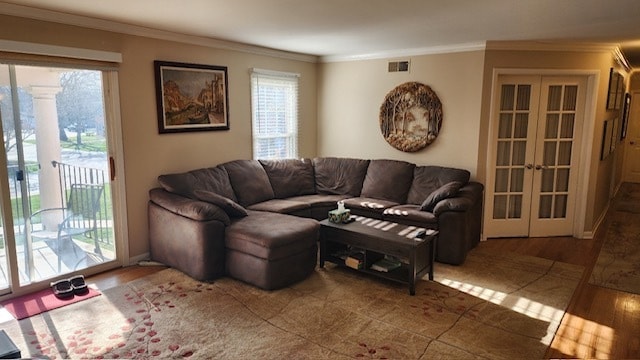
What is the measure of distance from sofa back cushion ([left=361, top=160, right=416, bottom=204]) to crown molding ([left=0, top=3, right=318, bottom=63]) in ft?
6.54

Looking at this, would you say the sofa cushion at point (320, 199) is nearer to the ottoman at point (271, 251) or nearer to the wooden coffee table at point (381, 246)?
the wooden coffee table at point (381, 246)

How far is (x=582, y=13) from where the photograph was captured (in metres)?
3.31

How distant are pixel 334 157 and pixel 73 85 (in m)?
3.42

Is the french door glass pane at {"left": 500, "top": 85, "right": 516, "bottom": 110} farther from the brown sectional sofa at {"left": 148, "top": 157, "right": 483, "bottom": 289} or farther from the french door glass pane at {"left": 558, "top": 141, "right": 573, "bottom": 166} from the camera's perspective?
the brown sectional sofa at {"left": 148, "top": 157, "right": 483, "bottom": 289}

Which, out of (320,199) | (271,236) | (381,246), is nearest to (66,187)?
(271,236)

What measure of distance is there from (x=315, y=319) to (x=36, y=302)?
229cm

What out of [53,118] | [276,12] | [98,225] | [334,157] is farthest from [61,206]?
[334,157]

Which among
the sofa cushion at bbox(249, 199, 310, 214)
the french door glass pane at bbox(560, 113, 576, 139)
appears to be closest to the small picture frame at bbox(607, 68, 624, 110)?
the french door glass pane at bbox(560, 113, 576, 139)

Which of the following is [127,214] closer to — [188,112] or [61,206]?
[61,206]

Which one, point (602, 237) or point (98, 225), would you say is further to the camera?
point (602, 237)

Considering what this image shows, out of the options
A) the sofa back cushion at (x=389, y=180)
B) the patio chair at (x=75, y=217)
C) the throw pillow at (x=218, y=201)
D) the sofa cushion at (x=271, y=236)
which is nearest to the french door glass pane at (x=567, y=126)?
the sofa back cushion at (x=389, y=180)

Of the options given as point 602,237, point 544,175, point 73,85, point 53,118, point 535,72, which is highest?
point 535,72

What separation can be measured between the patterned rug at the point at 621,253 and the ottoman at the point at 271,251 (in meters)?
2.69

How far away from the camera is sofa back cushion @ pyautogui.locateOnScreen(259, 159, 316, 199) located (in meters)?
5.31
